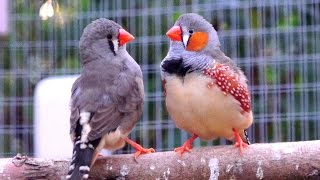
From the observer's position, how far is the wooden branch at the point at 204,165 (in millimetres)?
3672

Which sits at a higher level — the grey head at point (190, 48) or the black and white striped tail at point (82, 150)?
the grey head at point (190, 48)

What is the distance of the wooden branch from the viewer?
3.67 metres

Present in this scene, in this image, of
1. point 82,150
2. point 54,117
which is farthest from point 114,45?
point 54,117

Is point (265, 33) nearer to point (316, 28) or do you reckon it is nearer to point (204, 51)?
point (316, 28)

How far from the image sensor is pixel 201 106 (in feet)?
12.5

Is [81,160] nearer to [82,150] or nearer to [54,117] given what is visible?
[82,150]

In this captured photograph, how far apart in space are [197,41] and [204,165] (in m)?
0.49

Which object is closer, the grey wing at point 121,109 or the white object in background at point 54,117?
the grey wing at point 121,109

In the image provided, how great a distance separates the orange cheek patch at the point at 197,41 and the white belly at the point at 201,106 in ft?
0.46

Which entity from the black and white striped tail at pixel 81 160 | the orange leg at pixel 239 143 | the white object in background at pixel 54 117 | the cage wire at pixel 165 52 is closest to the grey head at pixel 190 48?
the orange leg at pixel 239 143

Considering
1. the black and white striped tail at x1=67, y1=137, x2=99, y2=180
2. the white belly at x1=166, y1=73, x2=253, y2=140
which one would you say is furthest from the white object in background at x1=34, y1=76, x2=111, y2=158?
the black and white striped tail at x1=67, y1=137, x2=99, y2=180

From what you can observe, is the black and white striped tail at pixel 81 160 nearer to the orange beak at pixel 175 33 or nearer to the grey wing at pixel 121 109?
the grey wing at pixel 121 109

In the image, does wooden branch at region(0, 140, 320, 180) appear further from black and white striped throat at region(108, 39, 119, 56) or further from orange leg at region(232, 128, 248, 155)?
black and white striped throat at region(108, 39, 119, 56)

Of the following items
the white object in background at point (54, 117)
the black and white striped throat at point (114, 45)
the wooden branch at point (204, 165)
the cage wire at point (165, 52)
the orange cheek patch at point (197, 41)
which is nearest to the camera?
the wooden branch at point (204, 165)
